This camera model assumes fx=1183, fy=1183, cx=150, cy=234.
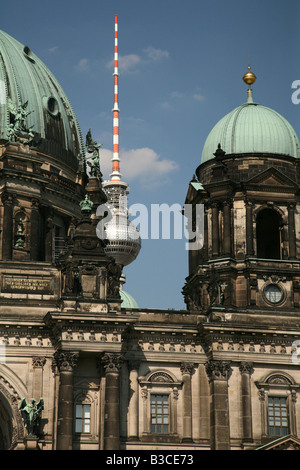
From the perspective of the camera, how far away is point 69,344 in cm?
5969

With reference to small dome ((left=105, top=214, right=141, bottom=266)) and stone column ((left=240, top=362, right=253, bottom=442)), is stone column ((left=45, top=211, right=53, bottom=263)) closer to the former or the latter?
stone column ((left=240, top=362, right=253, bottom=442))

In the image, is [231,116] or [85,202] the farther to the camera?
[231,116]

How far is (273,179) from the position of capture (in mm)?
66625

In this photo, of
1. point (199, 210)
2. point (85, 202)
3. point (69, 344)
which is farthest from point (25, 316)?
point (199, 210)

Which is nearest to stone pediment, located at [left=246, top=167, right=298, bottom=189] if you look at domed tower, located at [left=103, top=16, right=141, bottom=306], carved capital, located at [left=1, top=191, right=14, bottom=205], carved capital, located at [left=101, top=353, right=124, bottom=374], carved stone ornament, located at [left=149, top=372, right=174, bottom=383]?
carved stone ornament, located at [left=149, top=372, right=174, bottom=383]

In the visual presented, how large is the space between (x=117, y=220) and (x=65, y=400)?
2219 inches

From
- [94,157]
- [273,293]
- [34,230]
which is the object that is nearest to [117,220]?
[94,157]

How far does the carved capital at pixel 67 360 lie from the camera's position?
194 feet

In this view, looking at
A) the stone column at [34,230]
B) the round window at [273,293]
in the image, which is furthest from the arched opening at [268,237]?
the stone column at [34,230]

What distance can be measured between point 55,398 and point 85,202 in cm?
1124
